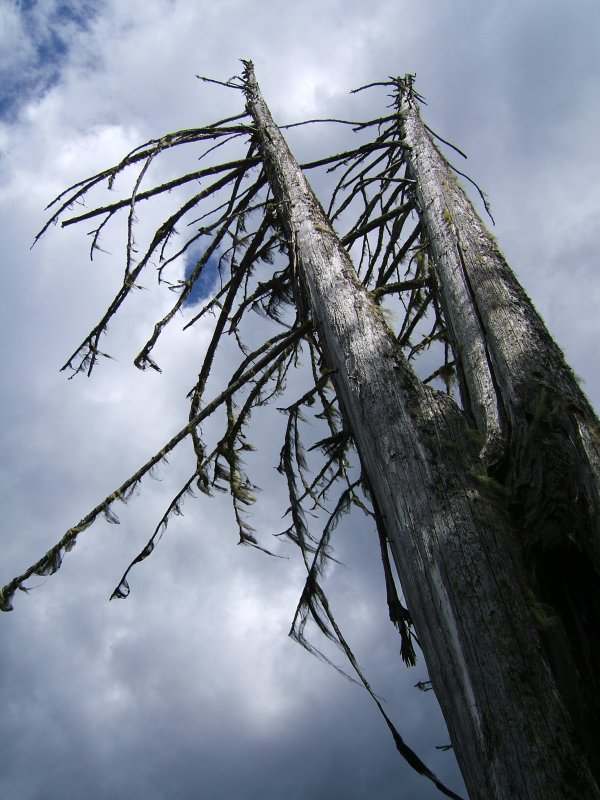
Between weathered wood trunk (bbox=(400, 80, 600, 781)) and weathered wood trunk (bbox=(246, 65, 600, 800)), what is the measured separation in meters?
0.08

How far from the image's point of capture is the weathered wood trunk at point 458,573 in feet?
5.06

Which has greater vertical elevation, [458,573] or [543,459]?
[543,459]

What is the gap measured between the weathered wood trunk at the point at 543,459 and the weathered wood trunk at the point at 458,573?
0.08 metres

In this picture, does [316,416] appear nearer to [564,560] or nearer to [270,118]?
[270,118]

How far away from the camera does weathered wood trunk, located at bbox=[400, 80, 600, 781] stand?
5.69ft

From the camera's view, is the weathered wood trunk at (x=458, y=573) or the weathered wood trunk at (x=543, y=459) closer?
the weathered wood trunk at (x=458, y=573)

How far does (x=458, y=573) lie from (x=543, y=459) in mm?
502

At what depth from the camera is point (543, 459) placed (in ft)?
6.63

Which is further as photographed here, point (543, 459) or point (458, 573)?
point (543, 459)

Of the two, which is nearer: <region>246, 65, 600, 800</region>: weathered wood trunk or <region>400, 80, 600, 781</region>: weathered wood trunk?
<region>246, 65, 600, 800</region>: weathered wood trunk

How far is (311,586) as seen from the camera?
2975 millimetres

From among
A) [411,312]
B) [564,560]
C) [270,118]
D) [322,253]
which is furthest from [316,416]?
[564,560]

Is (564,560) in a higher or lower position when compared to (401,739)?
higher

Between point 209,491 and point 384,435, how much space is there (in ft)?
4.90
